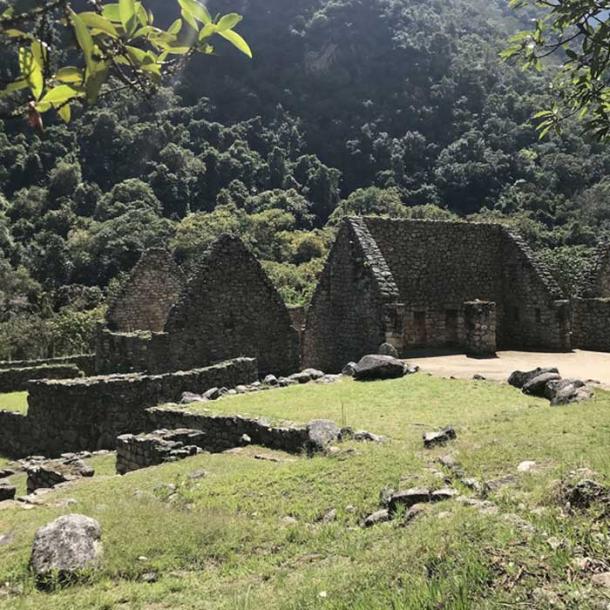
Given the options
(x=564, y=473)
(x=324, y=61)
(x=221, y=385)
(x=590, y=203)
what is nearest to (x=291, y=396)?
(x=221, y=385)

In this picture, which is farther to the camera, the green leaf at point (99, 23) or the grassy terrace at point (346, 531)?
the grassy terrace at point (346, 531)

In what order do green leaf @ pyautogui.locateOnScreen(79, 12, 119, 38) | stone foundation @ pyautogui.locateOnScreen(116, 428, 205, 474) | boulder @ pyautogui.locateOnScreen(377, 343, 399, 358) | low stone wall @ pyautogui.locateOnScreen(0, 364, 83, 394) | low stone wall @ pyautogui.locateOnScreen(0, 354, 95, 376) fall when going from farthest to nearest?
low stone wall @ pyautogui.locateOnScreen(0, 354, 95, 376) → low stone wall @ pyautogui.locateOnScreen(0, 364, 83, 394) → boulder @ pyautogui.locateOnScreen(377, 343, 399, 358) → stone foundation @ pyautogui.locateOnScreen(116, 428, 205, 474) → green leaf @ pyautogui.locateOnScreen(79, 12, 119, 38)

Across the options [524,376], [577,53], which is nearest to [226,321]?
[524,376]

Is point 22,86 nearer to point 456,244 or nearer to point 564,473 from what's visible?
point 564,473

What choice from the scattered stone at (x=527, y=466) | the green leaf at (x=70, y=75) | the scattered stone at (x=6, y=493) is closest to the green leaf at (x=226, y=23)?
the green leaf at (x=70, y=75)

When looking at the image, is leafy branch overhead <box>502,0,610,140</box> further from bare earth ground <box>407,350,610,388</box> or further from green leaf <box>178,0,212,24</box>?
bare earth ground <box>407,350,610,388</box>

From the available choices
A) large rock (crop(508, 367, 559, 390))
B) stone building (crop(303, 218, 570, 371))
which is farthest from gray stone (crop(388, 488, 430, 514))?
stone building (crop(303, 218, 570, 371))

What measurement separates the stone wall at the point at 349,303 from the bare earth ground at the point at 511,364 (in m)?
1.39

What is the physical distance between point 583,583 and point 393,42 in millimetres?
120919

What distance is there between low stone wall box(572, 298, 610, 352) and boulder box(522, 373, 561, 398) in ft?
29.4

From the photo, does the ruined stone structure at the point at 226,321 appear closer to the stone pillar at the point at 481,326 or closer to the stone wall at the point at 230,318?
the stone wall at the point at 230,318

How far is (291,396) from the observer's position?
1138 centimetres

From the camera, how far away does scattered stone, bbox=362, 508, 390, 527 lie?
567 centimetres

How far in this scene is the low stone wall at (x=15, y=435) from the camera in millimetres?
13406
